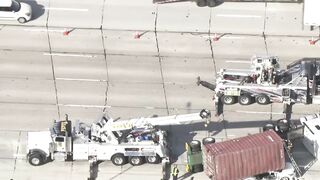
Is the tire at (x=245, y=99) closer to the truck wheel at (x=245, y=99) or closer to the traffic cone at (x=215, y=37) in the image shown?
the truck wheel at (x=245, y=99)

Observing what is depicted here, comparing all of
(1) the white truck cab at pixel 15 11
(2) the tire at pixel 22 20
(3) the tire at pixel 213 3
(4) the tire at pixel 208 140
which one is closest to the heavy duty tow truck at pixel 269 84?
(4) the tire at pixel 208 140

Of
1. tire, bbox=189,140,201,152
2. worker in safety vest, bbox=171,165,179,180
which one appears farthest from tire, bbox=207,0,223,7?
worker in safety vest, bbox=171,165,179,180

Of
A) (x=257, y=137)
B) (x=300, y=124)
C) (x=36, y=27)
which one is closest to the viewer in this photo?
(x=257, y=137)

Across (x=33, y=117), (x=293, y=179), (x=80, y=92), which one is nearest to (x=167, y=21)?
(x=80, y=92)

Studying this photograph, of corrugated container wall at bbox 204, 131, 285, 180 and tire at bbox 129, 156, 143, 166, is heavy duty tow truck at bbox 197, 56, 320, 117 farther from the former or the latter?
tire at bbox 129, 156, 143, 166

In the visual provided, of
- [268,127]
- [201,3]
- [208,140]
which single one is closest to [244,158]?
[208,140]

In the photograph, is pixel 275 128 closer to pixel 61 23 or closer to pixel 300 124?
pixel 300 124
